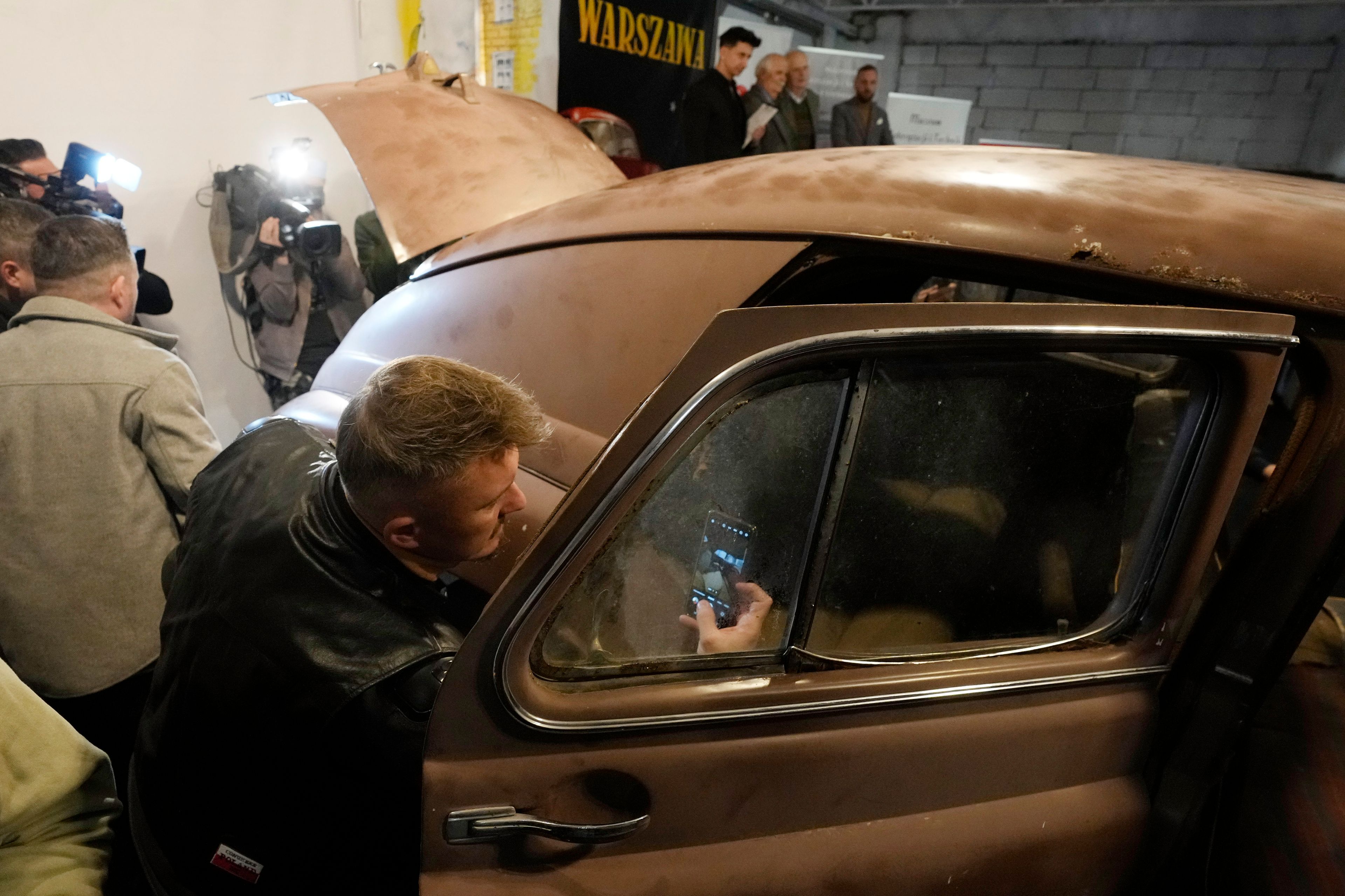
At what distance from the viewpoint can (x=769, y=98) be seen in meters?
4.69

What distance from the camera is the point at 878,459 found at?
1087 mm

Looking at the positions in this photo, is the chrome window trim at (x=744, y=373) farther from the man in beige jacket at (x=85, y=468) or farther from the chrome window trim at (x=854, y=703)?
the man in beige jacket at (x=85, y=468)

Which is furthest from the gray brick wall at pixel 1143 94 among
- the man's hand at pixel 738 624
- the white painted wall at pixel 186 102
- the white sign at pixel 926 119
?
the man's hand at pixel 738 624

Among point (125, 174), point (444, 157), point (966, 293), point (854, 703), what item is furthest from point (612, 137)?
point (854, 703)

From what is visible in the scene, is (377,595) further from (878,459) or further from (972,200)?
(972,200)

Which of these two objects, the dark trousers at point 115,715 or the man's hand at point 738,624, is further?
the dark trousers at point 115,715

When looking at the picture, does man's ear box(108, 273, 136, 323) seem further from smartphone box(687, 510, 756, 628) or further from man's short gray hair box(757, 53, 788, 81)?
man's short gray hair box(757, 53, 788, 81)

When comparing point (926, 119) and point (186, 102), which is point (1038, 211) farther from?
point (926, 119)

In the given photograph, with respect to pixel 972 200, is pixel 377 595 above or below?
below

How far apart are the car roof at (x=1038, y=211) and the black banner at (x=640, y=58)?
2.58 metres

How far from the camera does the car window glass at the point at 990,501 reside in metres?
1.09

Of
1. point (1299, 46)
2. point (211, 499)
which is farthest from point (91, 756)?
point (1299, 46)

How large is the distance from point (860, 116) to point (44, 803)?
546 centimetres

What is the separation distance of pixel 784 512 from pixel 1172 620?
64cm
